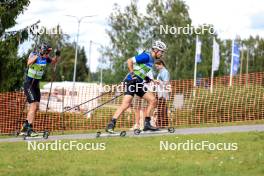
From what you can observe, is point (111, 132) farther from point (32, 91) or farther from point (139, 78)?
point (32, 91)

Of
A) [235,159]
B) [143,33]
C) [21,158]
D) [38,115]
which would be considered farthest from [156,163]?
[143,33]

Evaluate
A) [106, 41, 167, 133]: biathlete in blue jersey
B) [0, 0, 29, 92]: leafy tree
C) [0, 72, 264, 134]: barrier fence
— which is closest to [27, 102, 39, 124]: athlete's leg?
[106, 41, 167, 133]: biathlete in blue jersey

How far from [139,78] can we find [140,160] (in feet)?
13.1

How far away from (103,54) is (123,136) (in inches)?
1799

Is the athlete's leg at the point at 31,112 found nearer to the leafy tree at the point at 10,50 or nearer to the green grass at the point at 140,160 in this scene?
the green grass at the point at 140,160

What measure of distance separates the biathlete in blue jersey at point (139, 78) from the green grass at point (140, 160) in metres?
1.27

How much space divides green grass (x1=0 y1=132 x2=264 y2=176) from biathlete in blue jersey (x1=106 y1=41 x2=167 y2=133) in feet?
4.18

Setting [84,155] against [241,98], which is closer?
[84,155]

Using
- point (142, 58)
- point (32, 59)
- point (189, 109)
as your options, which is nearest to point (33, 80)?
point (32, 59)

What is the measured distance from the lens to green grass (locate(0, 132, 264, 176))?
855 centimetres

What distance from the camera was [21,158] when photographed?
10.2 m

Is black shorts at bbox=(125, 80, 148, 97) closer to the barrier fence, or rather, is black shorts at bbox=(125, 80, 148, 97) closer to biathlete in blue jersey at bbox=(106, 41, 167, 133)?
biathlete in blue jersey at bbox=(106, 41, 167, 133)

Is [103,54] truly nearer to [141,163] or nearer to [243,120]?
[243,120]

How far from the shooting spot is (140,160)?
30.9 feet
